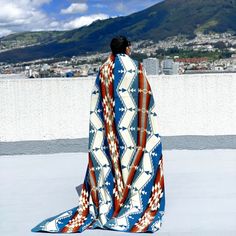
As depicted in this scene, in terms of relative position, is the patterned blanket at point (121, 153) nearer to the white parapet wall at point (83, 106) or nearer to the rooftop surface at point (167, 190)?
the rooftop surface at point (167, 190)

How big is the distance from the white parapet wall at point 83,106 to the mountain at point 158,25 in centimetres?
6844

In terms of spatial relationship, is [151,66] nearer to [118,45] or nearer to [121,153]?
[118,45]

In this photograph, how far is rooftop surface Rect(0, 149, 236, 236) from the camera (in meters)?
3.57

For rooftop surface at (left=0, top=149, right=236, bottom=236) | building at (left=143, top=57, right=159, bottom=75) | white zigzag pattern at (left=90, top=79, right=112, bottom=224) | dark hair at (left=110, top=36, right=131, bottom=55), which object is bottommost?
rooftop surface at (left=0, top=149, right=236, bottom=236)

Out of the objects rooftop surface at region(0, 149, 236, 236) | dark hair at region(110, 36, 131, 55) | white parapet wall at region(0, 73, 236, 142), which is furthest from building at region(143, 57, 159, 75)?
dark hair at region(110, 36, 131, 55)

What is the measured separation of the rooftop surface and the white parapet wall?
0.99 meters

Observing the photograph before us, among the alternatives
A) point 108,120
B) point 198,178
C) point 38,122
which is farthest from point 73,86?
point 108,120

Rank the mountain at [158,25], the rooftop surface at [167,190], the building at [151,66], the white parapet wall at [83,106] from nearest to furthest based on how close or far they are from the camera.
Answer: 1. the rooftop surface at [167,190]
2. the white parapet wall at [83,106]
3. the building at [151,66]
4. the mountain at [158,25]

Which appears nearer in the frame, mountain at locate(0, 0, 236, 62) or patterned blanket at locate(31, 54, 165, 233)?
patterned blanket at locate(31, 54, 165, 233)

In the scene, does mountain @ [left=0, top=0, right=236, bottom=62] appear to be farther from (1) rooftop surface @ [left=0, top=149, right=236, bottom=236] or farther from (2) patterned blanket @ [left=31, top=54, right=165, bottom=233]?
(2) patterned blanket @ [left=31, top=54, right=165, bottom=233]

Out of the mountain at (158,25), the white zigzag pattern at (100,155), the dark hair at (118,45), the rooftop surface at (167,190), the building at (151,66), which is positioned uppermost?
the mountain at (158,25)

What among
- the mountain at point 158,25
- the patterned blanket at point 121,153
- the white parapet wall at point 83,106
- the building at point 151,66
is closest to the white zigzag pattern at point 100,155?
the patterned blanket at point 121,153

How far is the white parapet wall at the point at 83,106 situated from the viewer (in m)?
7.31

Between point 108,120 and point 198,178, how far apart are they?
5.29 ft
